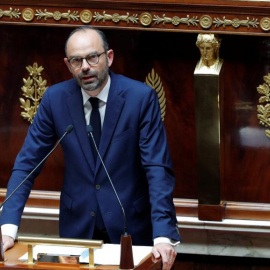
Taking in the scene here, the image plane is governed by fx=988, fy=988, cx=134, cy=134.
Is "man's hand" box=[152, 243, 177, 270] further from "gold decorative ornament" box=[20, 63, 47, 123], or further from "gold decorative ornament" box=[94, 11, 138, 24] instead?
"gold decorative ornament" box=[20, 63, 47, 123]

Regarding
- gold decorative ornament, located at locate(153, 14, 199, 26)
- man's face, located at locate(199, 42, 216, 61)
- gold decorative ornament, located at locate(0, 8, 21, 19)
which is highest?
gold decorative ornament, located at locate(0, 8, 21, 19)

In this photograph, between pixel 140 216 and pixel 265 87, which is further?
pixel 265 87

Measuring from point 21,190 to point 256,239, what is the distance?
0.97m

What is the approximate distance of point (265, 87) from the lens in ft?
9.59

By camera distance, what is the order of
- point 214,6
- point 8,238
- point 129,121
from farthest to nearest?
point 214,6
point 129,121
point 8,238

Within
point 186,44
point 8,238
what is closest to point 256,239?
point 186,44

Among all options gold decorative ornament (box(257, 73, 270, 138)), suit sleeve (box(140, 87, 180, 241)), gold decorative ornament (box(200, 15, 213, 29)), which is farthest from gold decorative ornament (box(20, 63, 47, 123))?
suit sleeve (box(140, 87, 180, 241))

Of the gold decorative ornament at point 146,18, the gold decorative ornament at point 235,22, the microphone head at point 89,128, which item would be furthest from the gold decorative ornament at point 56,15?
the microphone head at point 89,128

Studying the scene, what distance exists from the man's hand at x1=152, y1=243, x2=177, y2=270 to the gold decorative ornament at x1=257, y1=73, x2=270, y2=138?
917 mm

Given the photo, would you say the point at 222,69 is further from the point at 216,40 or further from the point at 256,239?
the point at 256,239

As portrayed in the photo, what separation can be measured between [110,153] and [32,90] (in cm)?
82

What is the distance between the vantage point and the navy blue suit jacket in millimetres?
2324

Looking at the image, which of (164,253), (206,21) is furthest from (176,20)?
(164,253)

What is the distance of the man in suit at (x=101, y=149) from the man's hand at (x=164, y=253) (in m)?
0.15
